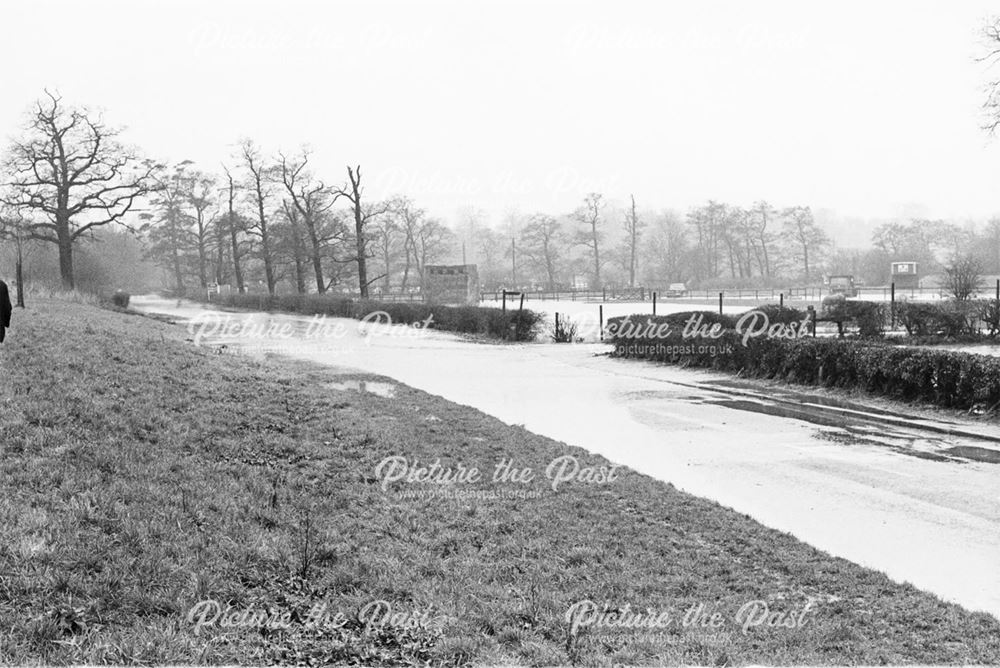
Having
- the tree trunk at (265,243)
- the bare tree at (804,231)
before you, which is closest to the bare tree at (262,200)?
the tree trunk at (265,243)

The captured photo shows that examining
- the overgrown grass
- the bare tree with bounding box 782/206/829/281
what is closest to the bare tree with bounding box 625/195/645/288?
the bare tree with bounding box 782/206/829/281

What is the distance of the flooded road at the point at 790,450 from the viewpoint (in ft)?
21.2

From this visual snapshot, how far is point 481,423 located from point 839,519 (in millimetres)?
5239

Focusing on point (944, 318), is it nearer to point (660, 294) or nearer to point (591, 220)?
point (660, 294)

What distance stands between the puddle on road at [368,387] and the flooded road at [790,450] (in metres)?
0.09

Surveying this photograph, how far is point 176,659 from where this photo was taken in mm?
3803

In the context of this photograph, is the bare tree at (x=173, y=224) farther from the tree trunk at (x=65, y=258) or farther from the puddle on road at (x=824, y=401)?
the puddle on road at (x=824, y=401)

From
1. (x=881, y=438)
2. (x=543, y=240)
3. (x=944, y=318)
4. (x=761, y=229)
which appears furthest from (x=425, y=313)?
(x=761, y=229)

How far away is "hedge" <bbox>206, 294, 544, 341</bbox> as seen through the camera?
96.6 ft

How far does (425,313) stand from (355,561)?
31.1 metres

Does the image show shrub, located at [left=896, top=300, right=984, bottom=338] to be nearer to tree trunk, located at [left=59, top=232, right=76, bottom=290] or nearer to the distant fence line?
the distant fence line

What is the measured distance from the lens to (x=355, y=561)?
5316mm

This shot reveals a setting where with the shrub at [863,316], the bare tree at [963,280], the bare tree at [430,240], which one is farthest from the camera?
the bare tree at [430,240]

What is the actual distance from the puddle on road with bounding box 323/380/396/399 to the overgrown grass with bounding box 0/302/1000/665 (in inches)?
202
